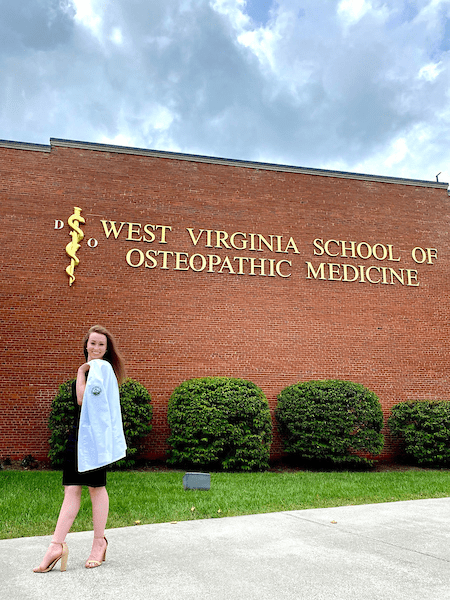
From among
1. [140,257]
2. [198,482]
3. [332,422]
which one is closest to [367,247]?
[332,422]

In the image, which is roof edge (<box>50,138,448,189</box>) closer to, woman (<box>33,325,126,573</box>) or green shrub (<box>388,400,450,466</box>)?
green shrub (<box>388,400,450,466</box>)

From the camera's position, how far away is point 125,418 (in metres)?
10.3

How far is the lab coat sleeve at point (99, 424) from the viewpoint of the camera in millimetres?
3488

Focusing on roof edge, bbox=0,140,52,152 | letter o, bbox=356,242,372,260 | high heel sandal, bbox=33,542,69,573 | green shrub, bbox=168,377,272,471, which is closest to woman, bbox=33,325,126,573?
high heel sandal, bbox=33,542,69,573

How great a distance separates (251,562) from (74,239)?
9379 mm

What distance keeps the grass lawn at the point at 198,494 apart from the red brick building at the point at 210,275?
2.25 m

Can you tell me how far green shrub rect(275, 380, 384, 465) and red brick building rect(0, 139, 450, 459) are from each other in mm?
914

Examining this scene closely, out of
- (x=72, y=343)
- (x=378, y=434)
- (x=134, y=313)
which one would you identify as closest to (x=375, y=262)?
(x=378, y=434)

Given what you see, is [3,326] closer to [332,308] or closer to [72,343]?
[72,343]

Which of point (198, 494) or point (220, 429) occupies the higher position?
point (220, 429)

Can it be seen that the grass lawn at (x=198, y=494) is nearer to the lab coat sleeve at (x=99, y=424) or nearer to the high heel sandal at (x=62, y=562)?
the high heel sandal at (x=62, y=562)

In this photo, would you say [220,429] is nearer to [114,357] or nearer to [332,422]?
[332,422]

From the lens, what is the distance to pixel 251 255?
12.7 m

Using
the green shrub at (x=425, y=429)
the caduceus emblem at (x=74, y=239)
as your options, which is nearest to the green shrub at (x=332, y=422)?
the green shrub at (x=425, y=429)
